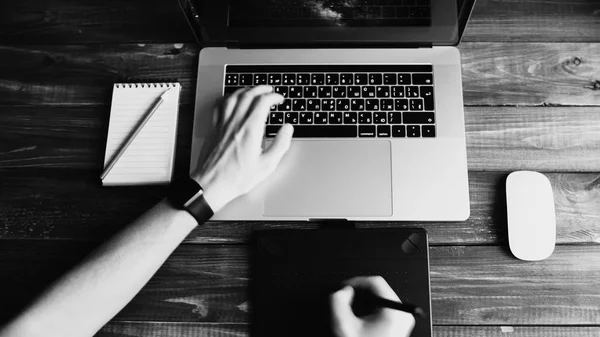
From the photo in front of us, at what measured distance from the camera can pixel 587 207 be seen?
2.71 ft

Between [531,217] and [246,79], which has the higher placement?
[246,79]

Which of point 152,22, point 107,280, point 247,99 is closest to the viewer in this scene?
point 107,280

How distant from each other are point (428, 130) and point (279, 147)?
0.84ft

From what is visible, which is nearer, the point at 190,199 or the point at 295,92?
the point at 190,199

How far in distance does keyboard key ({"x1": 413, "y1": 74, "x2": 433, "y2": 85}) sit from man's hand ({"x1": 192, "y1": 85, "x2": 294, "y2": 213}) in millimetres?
239

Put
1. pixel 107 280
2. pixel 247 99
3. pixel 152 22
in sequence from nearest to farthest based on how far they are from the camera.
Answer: pixel 107 280 → pixel 247 99 → pixel 152 22

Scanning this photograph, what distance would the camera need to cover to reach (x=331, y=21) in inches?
34.3

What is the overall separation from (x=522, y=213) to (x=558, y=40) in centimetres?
35

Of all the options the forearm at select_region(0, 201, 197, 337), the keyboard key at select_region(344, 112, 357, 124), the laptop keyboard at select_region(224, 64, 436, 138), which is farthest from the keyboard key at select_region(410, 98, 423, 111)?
the forearm at select_region(0, 201, 197, 337)

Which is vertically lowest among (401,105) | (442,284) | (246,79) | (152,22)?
(442,284)

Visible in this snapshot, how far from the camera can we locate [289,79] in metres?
0.88

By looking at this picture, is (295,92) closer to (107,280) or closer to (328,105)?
(328,105)

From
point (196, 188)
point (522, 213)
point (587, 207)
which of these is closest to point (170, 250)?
point (196, 188)

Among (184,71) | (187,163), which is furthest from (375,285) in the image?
(184,71)
